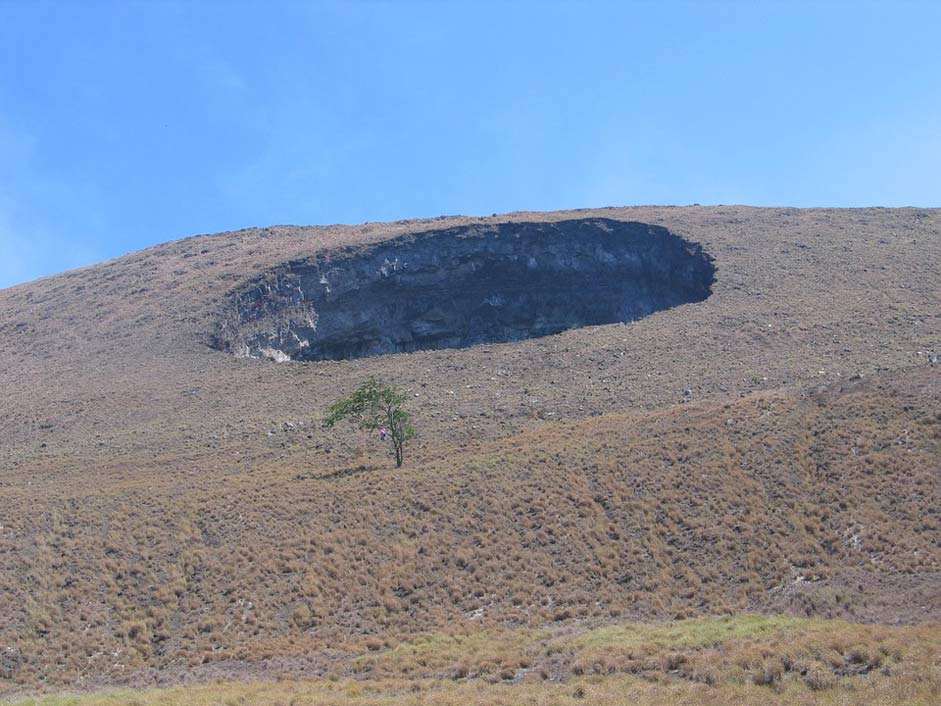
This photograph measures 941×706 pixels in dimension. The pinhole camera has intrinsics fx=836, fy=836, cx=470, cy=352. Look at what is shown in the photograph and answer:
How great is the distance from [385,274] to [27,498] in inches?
1478

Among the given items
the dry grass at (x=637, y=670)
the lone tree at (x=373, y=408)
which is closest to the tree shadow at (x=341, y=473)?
the lone tree at (x=373, y=408)

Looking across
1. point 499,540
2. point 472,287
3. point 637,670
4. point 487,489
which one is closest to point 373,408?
point 487,489

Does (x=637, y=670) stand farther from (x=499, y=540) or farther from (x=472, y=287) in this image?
(x=472, y=287)

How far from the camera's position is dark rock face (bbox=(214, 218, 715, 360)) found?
62219 millimetres

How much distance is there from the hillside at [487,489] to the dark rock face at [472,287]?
7994 mm

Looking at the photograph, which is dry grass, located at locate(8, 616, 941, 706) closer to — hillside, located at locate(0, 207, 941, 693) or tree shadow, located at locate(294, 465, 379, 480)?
hillside, located at locate(0, 207, 941, 693)

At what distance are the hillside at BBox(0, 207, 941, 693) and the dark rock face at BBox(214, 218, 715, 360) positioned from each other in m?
7.99

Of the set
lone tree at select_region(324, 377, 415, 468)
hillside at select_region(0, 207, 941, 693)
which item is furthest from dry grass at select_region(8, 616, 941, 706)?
lone tree at select_region(324, 377, 415, 468)

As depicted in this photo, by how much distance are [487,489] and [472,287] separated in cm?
3836

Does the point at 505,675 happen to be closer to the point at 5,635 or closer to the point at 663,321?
the point at 5,635

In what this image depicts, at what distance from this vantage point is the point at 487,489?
28.2m

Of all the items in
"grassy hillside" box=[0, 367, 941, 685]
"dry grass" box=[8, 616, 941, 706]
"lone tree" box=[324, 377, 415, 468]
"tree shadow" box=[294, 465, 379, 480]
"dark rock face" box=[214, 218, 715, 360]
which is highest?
"dark rock face" box=[214, 218, 715, 360]

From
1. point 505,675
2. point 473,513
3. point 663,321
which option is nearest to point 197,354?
point 663,321

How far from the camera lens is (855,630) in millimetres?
16156
